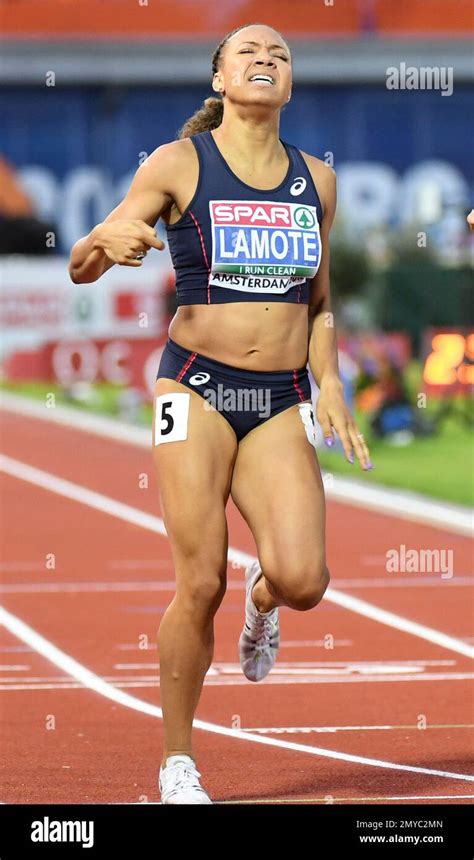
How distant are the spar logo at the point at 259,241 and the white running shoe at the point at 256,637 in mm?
1271

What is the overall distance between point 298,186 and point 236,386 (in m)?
0.74

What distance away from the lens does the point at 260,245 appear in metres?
5.97

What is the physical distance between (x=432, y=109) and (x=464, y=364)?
2763cm

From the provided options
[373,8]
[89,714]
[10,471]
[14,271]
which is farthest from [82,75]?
[89,714]

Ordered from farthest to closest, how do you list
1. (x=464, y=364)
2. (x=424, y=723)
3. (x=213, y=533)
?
(x=464, y=364)
(x=424, y=723)
(x=213, y=533)

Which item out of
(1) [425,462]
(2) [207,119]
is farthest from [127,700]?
(1) [425,462]

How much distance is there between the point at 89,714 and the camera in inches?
315

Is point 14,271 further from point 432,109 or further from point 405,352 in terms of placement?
point 432,109

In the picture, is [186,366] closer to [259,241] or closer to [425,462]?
[259,241]

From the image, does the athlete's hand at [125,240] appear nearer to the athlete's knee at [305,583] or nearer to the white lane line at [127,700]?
the athlete's knee at [305,583]

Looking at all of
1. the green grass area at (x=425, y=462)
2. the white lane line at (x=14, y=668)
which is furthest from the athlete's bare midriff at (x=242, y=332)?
the green grass area at (x=425, y=462)

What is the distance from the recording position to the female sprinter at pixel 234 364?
5.92 metres
